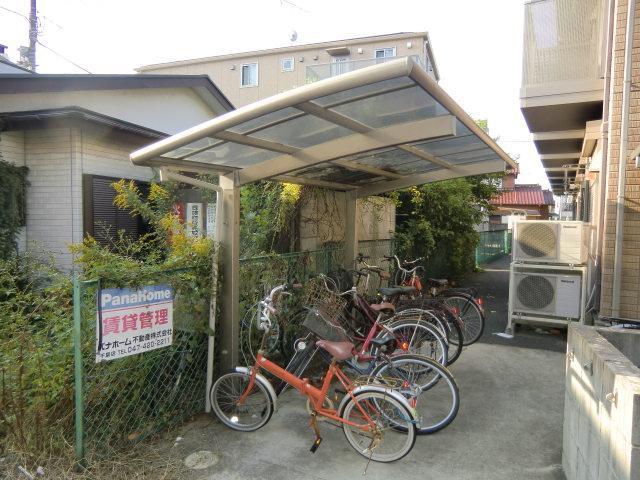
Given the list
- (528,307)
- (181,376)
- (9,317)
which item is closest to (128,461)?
(181,376)

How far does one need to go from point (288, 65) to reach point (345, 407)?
25268 millimetres

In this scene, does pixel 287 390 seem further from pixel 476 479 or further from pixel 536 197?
pixel 536 197

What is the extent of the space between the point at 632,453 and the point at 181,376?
3.02 meters

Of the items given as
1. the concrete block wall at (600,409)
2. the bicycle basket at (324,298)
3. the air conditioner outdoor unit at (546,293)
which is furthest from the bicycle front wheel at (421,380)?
the air conditioner outdoor unit at (546,293)

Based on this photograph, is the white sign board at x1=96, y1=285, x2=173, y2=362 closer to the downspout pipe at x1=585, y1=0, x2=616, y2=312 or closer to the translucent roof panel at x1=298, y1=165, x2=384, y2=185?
the translucent roof panel at x1=298, y1=165, x2=384, y2=185

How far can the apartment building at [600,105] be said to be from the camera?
5.09 metres

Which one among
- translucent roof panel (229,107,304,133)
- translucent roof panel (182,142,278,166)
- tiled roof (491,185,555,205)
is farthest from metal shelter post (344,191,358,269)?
tiled roof (491,185,555,205)

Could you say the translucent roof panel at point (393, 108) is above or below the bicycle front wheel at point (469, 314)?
above

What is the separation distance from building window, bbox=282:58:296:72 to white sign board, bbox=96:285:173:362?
966 inches

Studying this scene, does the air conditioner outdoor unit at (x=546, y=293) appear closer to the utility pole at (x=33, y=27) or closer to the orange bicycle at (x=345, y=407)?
the orange bicycle at (x=345, y=407)

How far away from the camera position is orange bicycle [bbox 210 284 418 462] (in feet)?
10.1

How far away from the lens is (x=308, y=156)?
3672 mm

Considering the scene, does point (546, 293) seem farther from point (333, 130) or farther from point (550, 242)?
point (333, 130)

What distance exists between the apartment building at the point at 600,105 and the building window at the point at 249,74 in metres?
20.6
